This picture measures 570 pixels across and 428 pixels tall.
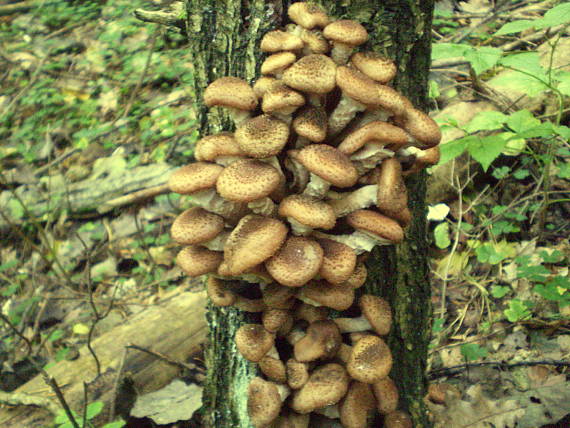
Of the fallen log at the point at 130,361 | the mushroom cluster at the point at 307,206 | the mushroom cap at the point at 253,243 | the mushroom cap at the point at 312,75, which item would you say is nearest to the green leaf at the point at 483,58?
the mushroom cluster at the point at 307,206

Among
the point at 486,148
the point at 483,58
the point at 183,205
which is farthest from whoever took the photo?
the point at 183,205

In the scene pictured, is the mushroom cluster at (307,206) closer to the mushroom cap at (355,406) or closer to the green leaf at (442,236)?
the mushroom cap at (355,406)

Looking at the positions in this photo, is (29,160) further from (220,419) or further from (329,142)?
(329,142)

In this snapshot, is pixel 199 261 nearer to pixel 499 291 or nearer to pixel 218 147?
pixel 218 147

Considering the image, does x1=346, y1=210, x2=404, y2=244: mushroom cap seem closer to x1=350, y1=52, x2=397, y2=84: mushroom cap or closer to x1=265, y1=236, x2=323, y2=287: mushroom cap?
x1=265, y1=236, x2=323, y2=287: mushroom cap

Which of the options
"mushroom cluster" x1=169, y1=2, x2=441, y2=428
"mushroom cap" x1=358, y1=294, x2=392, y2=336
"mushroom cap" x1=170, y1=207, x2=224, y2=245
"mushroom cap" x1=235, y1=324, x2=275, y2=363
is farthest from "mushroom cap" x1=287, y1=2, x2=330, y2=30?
"mushroom cap" x1=235, y1=324, x2=275, y2=363

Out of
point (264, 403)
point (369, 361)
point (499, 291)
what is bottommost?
point (499, 291)

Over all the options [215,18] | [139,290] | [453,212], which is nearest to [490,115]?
[453,212]

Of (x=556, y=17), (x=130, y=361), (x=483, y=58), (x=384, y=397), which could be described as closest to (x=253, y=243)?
(x=384, y=397)
